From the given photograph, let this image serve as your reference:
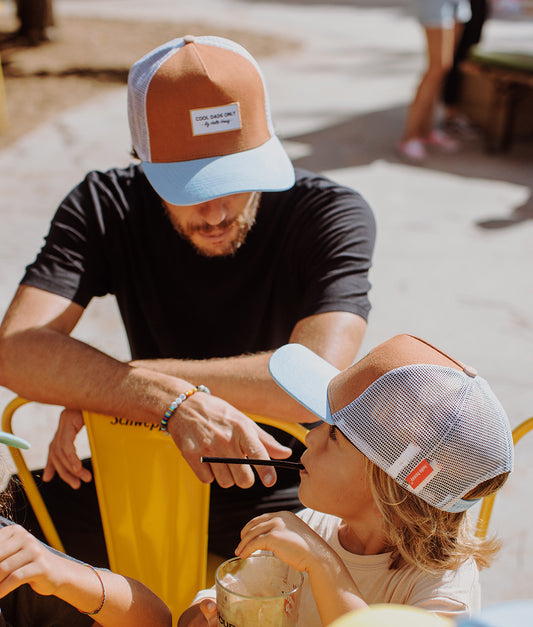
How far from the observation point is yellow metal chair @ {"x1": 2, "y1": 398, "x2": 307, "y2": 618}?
75.9 inches

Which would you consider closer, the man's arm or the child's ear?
the child's ear

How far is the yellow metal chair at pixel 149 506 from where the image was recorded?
1.93m

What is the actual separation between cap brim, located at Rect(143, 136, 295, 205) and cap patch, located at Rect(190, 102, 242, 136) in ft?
0.23

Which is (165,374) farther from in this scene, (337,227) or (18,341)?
(337,227)

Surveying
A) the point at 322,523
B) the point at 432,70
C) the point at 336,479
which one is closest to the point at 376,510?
the point at 336,479

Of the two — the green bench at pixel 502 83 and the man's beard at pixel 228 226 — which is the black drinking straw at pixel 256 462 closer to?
the man's beard at pixel 228 226

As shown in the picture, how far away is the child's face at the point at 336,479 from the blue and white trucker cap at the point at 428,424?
0.08 m

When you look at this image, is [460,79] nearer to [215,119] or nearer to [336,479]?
[215,119]

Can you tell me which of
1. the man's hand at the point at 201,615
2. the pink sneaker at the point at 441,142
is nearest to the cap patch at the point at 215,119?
the man's hand at the point at 201,615

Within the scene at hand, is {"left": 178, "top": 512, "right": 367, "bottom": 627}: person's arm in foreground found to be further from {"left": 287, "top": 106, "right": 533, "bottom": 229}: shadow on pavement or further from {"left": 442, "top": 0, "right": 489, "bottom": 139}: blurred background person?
{"left": 442, "top": 0, "right": 489, "bottom": 139}: blurred background person

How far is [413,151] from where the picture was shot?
22.9 feet

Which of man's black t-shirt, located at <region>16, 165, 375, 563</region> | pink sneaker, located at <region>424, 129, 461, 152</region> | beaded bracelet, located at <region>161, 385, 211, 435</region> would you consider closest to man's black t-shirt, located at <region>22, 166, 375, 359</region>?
man's black t-shirt, located at <region>16, 165, 375, 563</region>

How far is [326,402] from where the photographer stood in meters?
1.53

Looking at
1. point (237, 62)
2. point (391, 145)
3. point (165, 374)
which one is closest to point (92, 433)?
point (165, 374)
